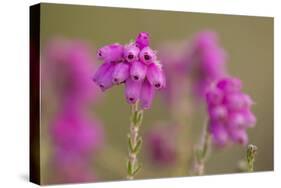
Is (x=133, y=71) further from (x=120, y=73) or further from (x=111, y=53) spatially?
(x=111, y=53)

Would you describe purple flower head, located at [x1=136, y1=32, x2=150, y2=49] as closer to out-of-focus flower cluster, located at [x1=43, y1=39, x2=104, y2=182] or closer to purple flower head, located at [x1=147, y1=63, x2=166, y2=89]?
purple flower head, located at [x1=147, y1=63, x2=166, y2=89]

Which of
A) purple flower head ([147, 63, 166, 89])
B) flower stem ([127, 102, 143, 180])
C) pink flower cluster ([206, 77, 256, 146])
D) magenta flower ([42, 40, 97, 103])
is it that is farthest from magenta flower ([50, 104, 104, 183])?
pink flower cluster ([206, 77, 256, 146])

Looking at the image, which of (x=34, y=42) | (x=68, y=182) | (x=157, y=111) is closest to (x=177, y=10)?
(x=157, y=111)

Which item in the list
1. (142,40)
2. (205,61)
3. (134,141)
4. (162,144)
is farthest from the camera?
(205,61)

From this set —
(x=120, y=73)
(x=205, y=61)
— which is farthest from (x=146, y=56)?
(x=205, y=61)

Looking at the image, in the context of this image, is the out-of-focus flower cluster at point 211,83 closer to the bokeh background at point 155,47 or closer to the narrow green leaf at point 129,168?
the bokeh background at point 155,47

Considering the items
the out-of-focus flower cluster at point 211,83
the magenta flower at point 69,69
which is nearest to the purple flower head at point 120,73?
the magenta flower at point 69,69

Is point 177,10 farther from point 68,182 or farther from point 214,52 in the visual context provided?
point 68,182
